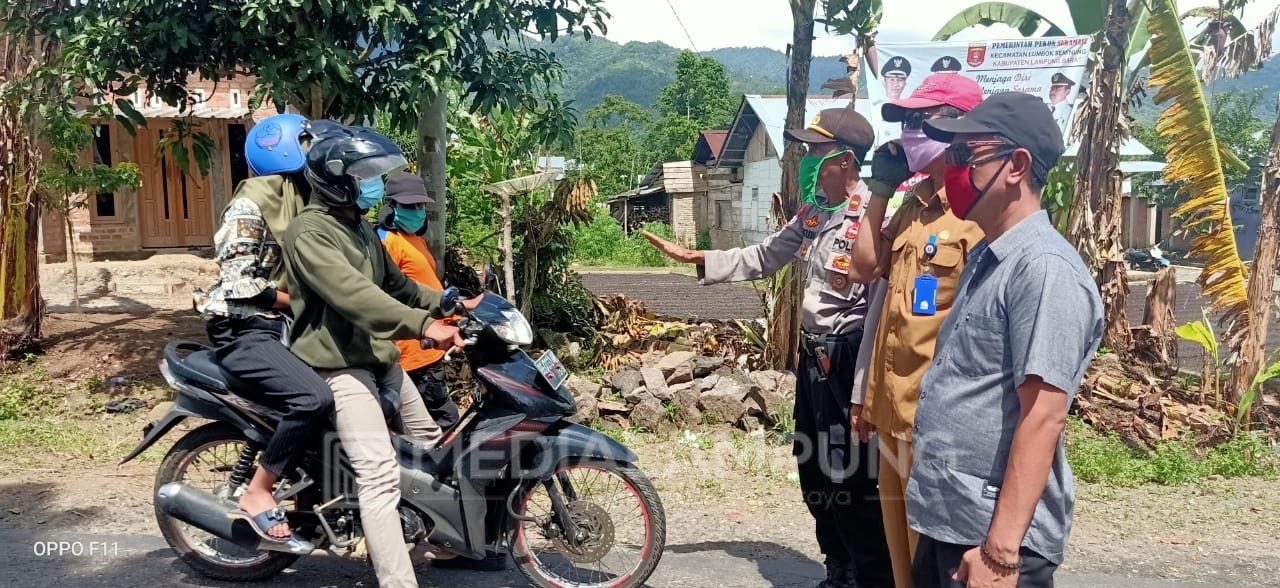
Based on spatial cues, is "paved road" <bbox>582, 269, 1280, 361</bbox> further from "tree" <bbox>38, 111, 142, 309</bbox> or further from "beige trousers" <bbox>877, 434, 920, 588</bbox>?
"beige trousers" <bbox>877, 434, 920, 588</bbox>

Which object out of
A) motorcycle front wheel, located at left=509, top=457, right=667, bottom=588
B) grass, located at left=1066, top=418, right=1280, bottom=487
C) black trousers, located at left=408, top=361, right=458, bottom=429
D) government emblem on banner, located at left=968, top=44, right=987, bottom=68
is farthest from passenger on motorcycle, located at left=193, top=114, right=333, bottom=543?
government emblem on banner, located at left=968, top=44, right=987, bottom=68

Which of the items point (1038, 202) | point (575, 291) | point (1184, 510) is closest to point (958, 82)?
point (1038, 202)

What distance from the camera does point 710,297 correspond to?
19.4 metres

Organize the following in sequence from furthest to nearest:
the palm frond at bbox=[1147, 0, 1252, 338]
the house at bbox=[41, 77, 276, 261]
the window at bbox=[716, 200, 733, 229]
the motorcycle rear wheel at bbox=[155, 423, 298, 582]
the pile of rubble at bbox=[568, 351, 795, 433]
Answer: the window at bbox=[716, 200, 733, 229] < the house at bbox=[41, 77, 276, 261] < the palm frond at bbox=[1147, 0, 1252, 338] < the pile of rubble at bbox=[568, 351, 795, 433] < the motorcycle rear wheel at bbox=[155, 423, 298, 582]

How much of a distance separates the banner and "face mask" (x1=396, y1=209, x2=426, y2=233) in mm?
8529

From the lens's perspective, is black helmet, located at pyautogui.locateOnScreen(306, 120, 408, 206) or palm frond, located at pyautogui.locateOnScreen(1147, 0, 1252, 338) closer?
black helmet, located at pyautogui.locateOnScreen(306, 120, 408, 206)

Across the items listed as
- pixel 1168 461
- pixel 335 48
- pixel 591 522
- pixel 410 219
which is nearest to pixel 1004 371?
pixel 591 522

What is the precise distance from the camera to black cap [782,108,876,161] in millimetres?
3664

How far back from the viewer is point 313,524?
12.4 ft

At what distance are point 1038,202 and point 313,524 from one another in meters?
2.90

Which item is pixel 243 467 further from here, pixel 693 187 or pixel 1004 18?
pixel 693 187

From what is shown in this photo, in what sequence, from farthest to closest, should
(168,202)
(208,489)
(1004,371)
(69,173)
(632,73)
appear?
(632,73)
(168,202)
(69,173)
(208,489)
(1004,371)

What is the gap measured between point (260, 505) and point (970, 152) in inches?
113

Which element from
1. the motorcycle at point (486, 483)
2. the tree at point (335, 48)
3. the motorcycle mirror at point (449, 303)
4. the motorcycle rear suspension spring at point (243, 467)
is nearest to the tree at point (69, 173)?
the tree at point (335, 48)
